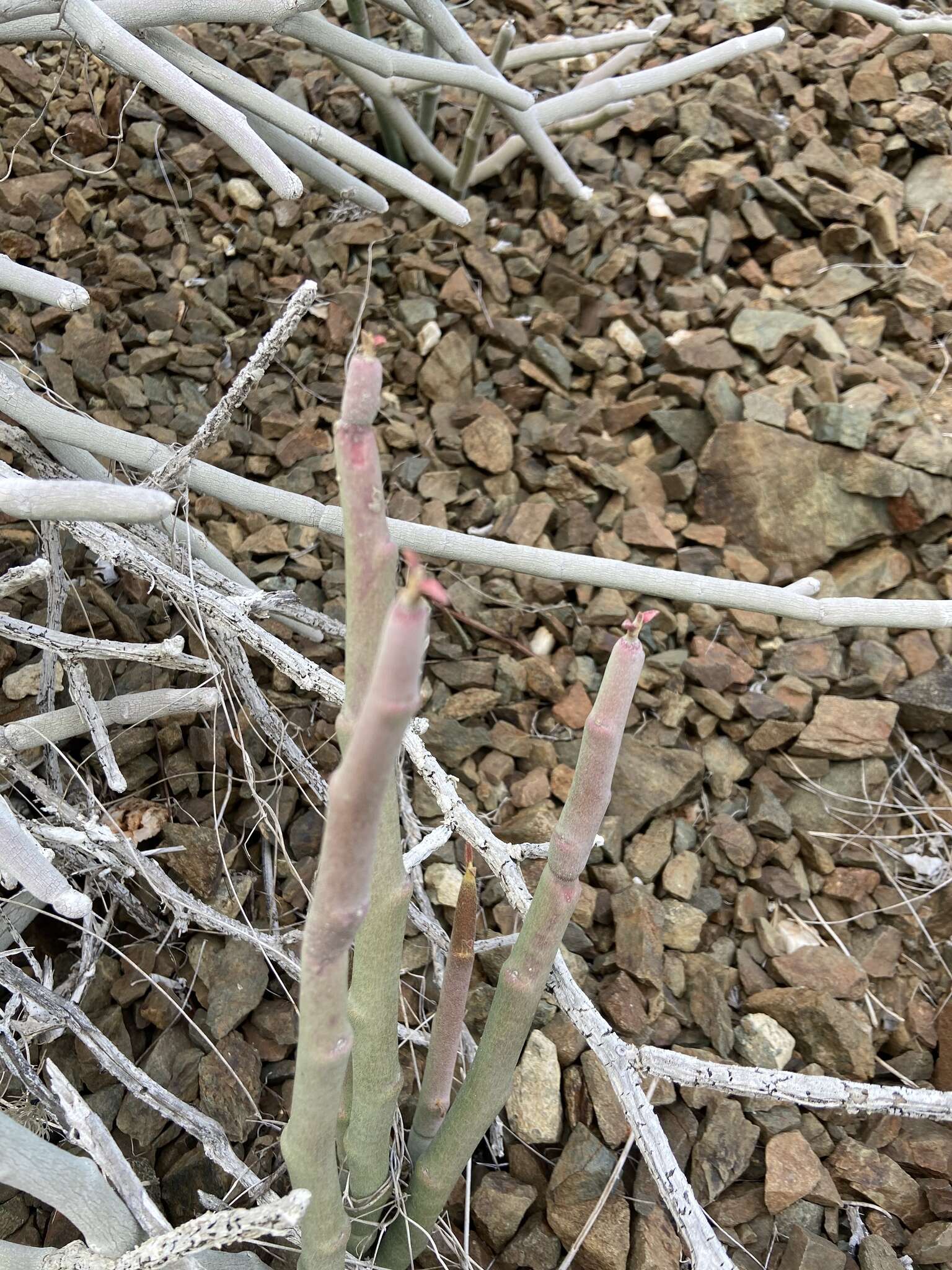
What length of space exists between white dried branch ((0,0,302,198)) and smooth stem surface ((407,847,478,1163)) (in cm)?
71

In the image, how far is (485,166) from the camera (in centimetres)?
204

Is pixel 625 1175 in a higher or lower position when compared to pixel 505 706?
lower

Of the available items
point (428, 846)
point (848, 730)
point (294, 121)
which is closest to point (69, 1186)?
point (428, 846)

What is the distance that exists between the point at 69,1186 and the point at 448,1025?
329 mm

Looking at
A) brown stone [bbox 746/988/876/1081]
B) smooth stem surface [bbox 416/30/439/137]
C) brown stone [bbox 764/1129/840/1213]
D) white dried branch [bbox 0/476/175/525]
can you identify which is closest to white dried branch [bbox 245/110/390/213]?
smooth stem surface [bbox 416/30/439/137]

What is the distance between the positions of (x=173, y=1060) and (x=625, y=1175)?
54 cm

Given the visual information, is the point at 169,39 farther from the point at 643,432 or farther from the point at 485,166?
the point at 643,432

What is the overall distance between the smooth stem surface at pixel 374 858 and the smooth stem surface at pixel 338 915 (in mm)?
18

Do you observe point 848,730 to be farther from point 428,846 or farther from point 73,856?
point 73,856

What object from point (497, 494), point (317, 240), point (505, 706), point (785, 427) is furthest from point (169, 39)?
point (785, 427)

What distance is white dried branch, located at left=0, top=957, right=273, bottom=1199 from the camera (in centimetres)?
99

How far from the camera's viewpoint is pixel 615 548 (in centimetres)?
178

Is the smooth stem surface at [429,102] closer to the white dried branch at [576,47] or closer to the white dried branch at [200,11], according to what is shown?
the white dried branch at [576,47]

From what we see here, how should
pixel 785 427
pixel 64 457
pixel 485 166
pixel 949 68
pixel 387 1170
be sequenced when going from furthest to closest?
pixel 949 68, pixel 485 166, pixel 785 427, pixel 64 457, pixel 387 1170
